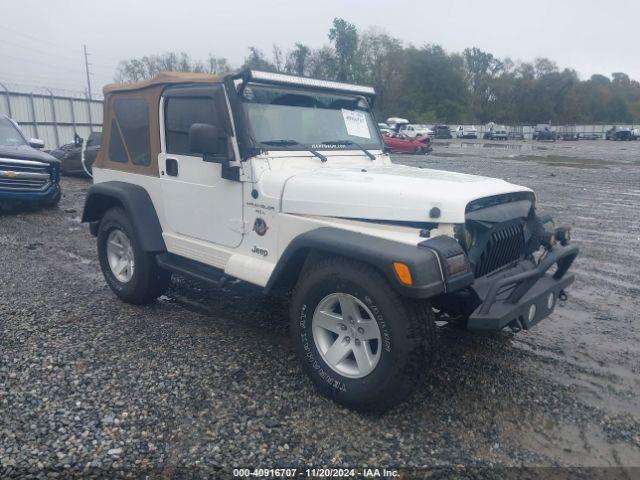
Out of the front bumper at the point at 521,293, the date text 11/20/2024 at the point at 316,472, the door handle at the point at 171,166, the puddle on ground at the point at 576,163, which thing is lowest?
the puddle on ground at the point at 576,163

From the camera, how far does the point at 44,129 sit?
65.6 ft

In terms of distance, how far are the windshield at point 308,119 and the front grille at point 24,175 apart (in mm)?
7722

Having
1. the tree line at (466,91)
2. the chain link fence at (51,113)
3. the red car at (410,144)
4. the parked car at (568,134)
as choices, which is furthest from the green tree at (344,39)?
the chain link fence at (51,113)

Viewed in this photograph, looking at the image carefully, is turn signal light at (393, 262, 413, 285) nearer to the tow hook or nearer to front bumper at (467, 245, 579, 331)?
front bumper at (467, 245, 579, 331)

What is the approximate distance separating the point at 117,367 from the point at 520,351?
324cm

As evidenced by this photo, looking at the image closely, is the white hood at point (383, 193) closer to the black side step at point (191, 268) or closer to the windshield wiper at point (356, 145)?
the windshield wiper at point (356, 145)

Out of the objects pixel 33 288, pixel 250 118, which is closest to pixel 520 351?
pixel 250 118

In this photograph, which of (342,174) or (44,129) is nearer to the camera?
(342,174)

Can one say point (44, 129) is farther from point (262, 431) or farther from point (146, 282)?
point (262, 431)

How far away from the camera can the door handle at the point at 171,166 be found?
4.66 m

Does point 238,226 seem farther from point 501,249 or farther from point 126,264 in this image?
point 501,249

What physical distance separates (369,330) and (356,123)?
2310mm

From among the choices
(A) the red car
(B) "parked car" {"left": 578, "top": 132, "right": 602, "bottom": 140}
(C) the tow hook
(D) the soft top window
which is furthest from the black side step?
(B) "parked car" {"left": 578, "top": 132, "right": 602, "bottom": 140}

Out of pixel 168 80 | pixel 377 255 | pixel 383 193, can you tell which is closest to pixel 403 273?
pixel 377 255
